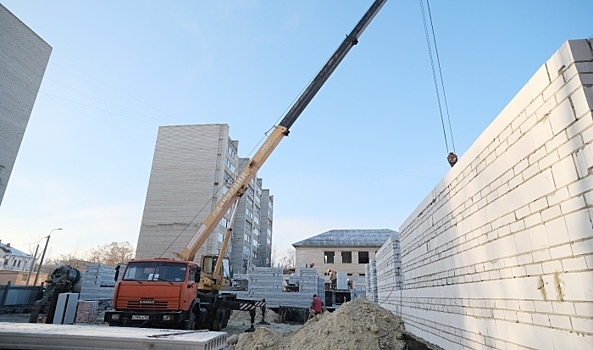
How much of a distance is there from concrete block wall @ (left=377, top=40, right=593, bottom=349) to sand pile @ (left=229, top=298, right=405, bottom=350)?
1.56 meters

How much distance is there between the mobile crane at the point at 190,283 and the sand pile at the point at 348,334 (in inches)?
95.4

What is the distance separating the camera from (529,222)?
2791 millimetres

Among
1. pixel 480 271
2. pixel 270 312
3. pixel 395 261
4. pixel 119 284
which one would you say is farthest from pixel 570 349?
pixel 270 312

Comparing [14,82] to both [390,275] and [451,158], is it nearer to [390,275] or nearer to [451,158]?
[390,275]

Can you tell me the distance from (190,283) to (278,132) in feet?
19.4

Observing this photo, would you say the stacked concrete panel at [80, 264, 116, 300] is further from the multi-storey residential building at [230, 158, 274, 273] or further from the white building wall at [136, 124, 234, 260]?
the multi-storey residential building at [230, 158, 274, 273]

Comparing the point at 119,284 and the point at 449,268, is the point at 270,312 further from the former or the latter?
the point at 449,268

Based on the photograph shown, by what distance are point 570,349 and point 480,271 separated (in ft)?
4.84

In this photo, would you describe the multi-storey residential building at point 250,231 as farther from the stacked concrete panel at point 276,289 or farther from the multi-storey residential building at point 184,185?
the stacked concrete panel at point 276,289

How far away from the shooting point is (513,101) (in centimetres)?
310

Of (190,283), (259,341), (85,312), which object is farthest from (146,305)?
(85,312)

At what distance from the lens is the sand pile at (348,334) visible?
5.94 meters

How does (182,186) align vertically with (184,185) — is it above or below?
below

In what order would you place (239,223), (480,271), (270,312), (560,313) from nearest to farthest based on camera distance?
(560,313) < (480,271) < (270,312) < (239,223)
